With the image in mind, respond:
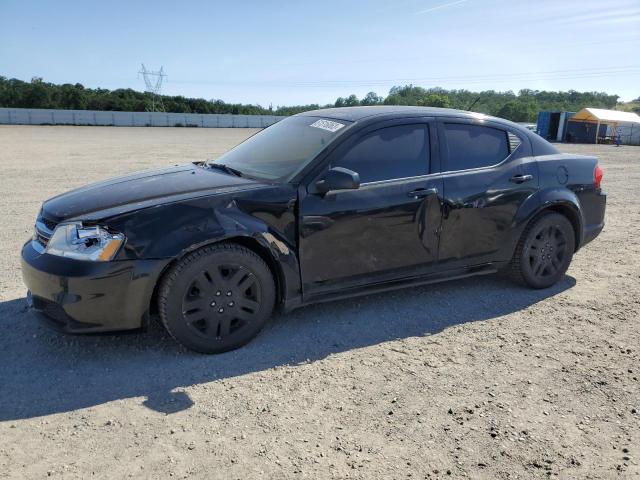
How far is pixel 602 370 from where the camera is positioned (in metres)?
3.43

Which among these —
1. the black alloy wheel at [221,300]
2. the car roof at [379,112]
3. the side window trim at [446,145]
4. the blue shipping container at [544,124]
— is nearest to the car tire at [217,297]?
the black alloy wheel at [221,300]

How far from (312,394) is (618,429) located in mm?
1685

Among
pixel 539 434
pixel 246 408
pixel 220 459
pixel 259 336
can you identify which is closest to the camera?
pixel 220 459

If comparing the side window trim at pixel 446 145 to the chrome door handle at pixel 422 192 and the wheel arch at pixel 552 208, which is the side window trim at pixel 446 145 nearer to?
the chrome door handle at pixel 422 192

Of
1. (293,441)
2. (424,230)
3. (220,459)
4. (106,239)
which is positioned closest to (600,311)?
(424,230)

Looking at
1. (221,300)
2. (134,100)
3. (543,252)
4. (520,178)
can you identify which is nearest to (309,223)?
(221,300)

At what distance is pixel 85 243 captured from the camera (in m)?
3.19

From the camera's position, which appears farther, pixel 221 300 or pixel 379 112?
pixel 379 112

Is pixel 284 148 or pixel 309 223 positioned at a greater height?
pixel 284 148

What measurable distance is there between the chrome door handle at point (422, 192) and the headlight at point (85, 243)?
2.15m

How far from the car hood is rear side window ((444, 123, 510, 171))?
1701 millimetres

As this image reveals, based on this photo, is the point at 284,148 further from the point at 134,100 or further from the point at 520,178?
the point at 134,100

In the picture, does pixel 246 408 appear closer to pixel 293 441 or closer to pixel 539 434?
pixel 293 441

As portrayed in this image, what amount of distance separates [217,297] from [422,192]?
1.80 m
